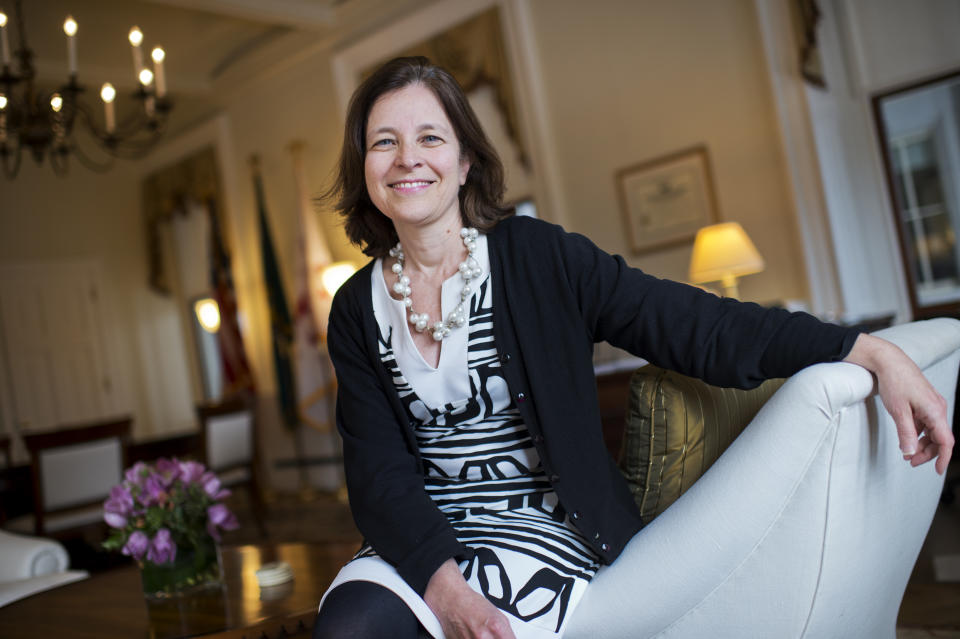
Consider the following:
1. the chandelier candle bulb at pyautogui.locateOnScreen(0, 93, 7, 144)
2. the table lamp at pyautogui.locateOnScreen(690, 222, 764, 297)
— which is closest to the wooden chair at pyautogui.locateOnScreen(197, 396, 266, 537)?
the chandelier candle bulb at pyautogui.locateOnScreen(0, 93, 7, 144)

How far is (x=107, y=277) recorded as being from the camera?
8625 millimetres

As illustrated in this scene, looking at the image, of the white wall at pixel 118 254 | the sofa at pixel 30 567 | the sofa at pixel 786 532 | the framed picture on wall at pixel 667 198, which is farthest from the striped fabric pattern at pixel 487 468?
the white wall at pixel 118 254

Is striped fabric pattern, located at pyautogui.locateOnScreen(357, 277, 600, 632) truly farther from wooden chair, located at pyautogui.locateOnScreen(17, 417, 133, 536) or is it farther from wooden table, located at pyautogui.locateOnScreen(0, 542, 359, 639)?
wooden chair, located at pyautogui.locateOnScreen(17, 417, 133, 536)

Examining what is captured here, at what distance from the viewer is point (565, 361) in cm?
141

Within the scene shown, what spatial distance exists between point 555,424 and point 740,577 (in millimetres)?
372

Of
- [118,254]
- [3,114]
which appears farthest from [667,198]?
[118,254]

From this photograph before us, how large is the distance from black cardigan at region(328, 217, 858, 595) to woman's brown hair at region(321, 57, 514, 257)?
97 mm

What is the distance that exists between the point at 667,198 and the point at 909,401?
4095mm

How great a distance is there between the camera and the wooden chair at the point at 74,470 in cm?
439

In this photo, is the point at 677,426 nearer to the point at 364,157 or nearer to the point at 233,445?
the point at 364,157

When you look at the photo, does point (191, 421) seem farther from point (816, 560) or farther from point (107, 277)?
point (816, 560)

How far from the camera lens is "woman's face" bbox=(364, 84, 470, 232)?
4.85ft

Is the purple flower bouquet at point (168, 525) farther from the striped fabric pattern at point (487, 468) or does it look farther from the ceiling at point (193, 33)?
the ceiling at point (193, 33)

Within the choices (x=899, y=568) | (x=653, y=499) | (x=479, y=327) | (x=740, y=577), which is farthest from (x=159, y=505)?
(x=899, y=568)
